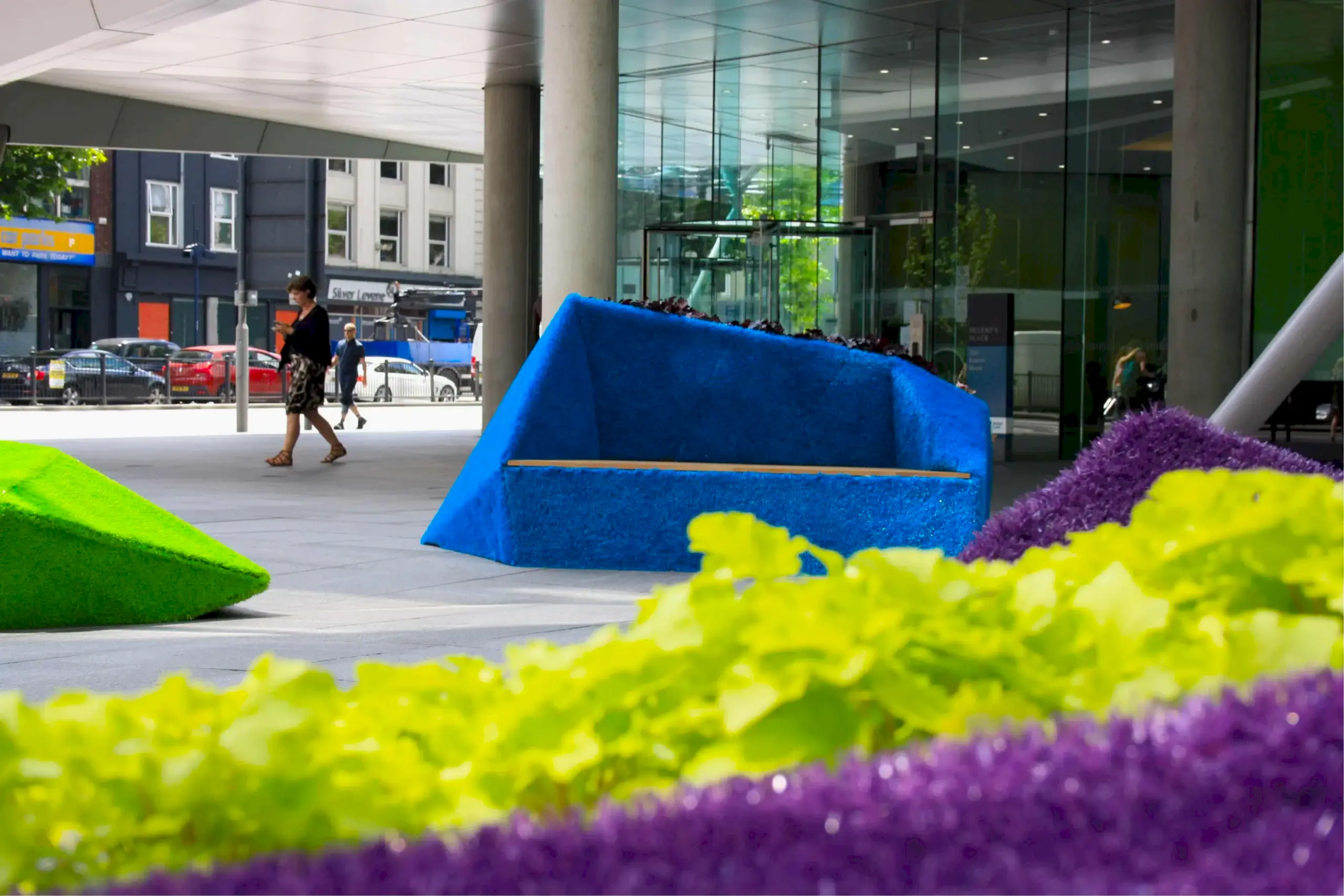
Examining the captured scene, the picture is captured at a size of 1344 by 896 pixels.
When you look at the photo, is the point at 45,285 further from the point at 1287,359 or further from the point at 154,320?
the point at 1287,359

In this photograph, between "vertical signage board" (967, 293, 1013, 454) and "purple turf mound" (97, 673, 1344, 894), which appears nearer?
"purple turf mound" (97, 673, 1344, 894)

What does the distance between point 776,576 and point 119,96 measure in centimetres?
2451

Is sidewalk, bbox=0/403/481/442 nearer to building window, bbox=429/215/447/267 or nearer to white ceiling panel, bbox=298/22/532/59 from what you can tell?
white ceiling panel, bbox=298/22/532/59

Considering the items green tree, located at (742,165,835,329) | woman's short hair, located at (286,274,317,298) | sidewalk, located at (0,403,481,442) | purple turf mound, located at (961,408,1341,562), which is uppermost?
green tree, located at (742,165,835,329)

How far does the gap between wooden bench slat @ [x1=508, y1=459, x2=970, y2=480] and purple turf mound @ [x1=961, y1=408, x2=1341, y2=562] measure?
→ 12.8 ft

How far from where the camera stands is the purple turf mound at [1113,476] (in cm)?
409

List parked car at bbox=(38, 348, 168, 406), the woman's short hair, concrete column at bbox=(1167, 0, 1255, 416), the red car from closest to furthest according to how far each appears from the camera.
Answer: concrete column at bbox=(1167, 0, 1255, 416), the woman's short hair, parked car at bbox=(38, 348, 168, 406), the red car

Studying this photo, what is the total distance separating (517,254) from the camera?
22.0 m

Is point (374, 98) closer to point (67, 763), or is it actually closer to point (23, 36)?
point (23, 36)

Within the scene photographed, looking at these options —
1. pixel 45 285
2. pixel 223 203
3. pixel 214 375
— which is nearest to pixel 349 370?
pixel 214 375

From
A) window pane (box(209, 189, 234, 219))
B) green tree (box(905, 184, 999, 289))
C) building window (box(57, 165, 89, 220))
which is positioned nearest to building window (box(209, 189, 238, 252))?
window pane (box(209, 189, 234, 219))

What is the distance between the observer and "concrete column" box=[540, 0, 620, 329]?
13.1 meters

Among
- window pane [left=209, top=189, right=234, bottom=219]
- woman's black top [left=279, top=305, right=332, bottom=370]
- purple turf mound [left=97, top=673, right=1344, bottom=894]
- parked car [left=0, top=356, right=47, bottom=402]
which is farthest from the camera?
window pane [left=209, top=189, right=234, bottom=219]

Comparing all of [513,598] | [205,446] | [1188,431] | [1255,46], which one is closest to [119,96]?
[205,446]
